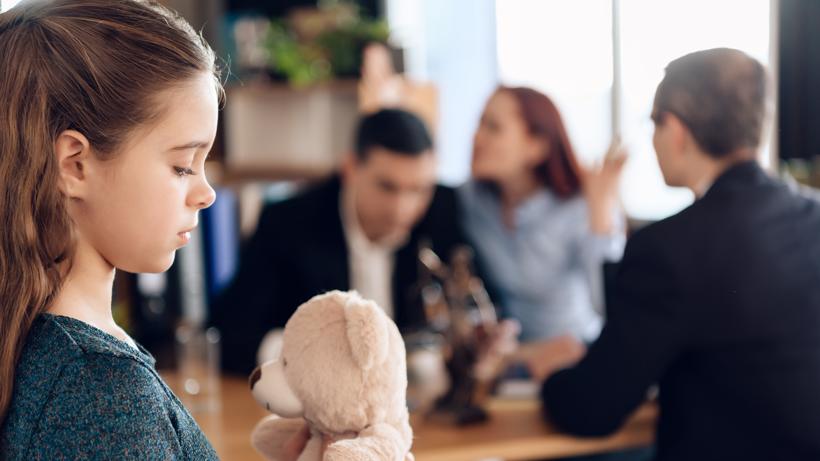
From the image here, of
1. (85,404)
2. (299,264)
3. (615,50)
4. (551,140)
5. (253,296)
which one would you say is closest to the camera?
(85,404)

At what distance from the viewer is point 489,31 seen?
14.9ft

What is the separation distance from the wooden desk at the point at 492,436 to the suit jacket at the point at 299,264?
1.52 ft

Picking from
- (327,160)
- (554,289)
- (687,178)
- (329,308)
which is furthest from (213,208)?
(327,160)

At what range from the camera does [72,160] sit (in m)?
0.83

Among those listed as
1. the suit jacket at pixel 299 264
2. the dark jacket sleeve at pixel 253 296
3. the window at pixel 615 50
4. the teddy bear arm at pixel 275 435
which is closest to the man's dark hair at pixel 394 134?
the suit jacket at pixel 299 264

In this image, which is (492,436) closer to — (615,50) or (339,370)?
(339,370)

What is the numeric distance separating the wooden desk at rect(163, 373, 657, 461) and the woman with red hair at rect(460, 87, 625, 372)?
2.51 feet

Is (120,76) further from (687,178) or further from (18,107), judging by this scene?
(687,178)

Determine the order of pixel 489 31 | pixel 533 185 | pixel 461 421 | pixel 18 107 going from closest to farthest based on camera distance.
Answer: pixel 18 107 < pixel 461 421 < pixel 533 185 < pixel 489 31

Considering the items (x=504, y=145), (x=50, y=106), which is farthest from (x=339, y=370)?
(x=504, y=145)

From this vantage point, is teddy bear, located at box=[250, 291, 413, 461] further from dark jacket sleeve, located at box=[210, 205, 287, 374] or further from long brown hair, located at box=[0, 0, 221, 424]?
dark jacket sleeve, located at box=[210, 205, 287, 374]

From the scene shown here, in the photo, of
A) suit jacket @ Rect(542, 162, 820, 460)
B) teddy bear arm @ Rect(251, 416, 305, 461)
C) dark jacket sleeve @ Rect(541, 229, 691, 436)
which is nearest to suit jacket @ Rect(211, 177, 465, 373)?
dark jacket sleeve @ Rect(541, 229, 691, 436)

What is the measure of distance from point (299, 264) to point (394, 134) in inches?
15.7

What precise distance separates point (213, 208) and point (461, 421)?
1023 mm
